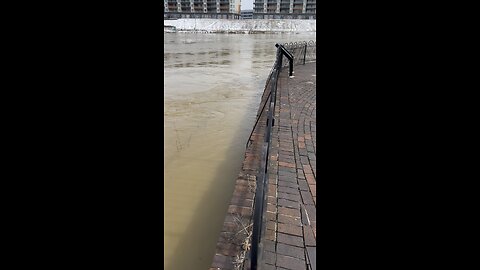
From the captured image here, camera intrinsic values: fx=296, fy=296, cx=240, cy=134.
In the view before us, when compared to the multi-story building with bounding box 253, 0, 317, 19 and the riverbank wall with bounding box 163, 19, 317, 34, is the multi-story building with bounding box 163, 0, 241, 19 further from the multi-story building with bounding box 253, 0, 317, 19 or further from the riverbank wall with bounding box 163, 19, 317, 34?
the riverbank wall with bounding box 163, 19, 317, 34

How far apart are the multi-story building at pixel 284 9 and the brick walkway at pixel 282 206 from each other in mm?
117944

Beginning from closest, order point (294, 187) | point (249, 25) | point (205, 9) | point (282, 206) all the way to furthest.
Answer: point (282, 206), point (294, 187), point (249, 25), point (205, 9)

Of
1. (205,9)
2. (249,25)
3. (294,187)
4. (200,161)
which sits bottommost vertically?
(200,161)

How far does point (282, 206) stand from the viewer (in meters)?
2.61

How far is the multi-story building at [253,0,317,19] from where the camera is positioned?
11169 centimetres

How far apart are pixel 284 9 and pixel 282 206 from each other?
411ft

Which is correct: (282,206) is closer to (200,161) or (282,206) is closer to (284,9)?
(200,161)

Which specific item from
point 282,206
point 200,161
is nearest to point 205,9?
point 200,161

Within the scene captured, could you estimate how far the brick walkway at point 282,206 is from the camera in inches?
80.1

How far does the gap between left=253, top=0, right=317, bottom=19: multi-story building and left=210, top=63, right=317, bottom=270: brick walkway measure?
118 metres

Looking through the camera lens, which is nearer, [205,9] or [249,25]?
[249,25]
